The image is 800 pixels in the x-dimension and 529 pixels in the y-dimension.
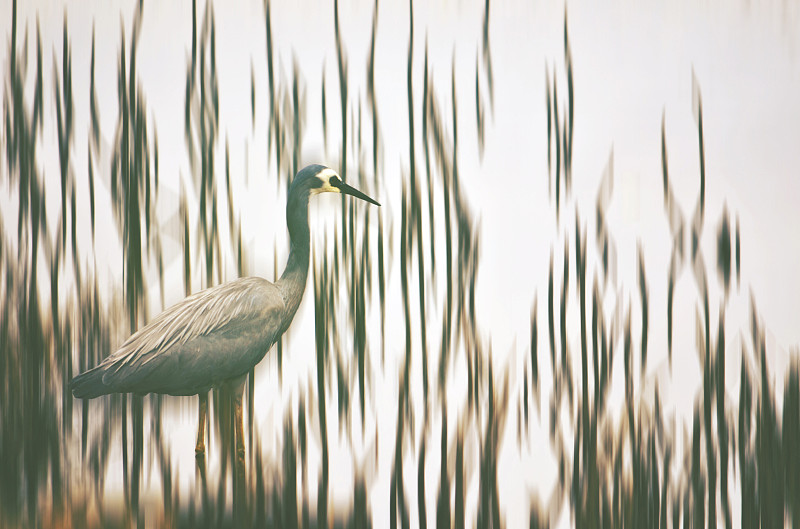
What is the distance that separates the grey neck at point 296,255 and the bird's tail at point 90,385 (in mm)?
456

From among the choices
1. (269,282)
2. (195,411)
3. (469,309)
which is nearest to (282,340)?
(269,282)

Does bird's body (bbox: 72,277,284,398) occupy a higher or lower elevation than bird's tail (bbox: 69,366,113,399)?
higher

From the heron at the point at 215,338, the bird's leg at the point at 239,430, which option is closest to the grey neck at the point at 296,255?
the heron at the point at 215,338

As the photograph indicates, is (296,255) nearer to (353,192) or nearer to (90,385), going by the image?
(353,192)

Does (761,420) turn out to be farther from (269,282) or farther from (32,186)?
(32,186)

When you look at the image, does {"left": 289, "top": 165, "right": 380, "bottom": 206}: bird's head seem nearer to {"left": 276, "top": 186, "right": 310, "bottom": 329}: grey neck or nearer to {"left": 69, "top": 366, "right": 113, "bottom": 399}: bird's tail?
{"left": 276, "top": 186, "right": 310, "bottom": 329}: grey neck

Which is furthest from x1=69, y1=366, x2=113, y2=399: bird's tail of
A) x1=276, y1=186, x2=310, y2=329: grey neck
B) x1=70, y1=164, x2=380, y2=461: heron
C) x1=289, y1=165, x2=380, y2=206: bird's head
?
x1=289, y1=165, x2=380, y2=206: bird's head

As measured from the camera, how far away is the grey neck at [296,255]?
1.96 m

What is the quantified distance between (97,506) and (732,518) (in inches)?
63.5

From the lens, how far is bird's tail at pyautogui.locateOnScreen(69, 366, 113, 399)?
185cm

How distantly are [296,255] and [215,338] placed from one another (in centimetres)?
29

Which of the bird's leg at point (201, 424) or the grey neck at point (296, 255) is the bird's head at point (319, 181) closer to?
the grey neck at point (296, 255)

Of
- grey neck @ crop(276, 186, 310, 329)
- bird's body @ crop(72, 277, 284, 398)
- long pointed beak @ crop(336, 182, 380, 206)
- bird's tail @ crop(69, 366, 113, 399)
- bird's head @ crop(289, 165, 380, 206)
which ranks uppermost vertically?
bird's head @ crop(289, 165, 380, 206)

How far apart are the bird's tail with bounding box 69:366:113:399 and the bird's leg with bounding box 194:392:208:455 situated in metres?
0.22
